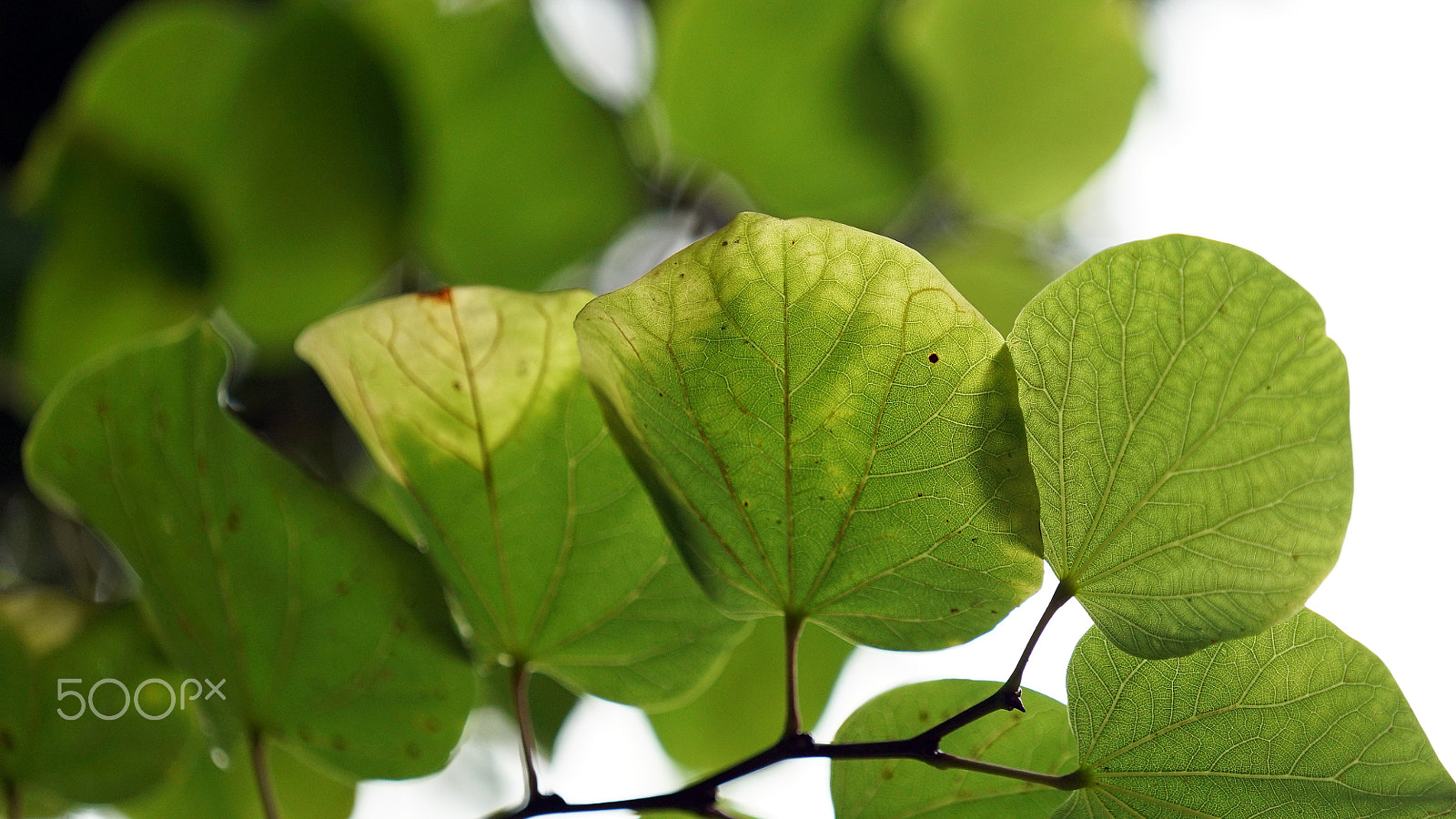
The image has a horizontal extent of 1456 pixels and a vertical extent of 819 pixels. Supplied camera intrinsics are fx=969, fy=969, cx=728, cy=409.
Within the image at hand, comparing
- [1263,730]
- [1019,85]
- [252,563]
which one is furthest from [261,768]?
[1019,85]

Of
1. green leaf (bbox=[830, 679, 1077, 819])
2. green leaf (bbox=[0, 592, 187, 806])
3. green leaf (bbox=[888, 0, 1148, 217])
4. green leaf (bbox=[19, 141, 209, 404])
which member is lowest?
green leaf (bbox=[0, 592, 187, 806])

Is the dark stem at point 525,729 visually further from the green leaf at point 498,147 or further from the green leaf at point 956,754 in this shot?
the green leaf at point 498,147

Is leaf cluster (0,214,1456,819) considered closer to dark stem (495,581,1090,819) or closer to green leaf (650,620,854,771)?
dark stem (495,581,1090,819)

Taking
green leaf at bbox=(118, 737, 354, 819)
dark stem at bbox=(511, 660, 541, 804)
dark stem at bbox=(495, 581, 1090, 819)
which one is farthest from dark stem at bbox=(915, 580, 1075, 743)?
green leaf at bbox=(118, 737, 354, 819)

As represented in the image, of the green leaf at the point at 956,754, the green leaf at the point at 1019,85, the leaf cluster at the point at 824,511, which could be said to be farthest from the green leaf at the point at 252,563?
the green leaf at the point at 1019,85

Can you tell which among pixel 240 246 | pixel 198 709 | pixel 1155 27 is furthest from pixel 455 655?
pixel 1155 27

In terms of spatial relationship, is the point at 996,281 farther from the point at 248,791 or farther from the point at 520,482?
the point at 248,791
